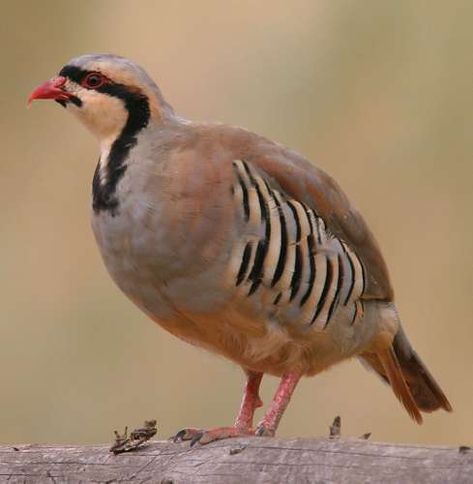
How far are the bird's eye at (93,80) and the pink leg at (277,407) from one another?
1086mm

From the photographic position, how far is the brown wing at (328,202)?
4.89 m

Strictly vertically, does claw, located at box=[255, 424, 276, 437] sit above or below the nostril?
below

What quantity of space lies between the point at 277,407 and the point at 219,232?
2.03ft

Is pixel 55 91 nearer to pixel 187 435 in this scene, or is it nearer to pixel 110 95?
pixel 110 95

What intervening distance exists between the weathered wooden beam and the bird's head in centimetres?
99

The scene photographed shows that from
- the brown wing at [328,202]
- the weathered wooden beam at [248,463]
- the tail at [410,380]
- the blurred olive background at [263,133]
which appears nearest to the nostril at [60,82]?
the brown wing at [328,202]

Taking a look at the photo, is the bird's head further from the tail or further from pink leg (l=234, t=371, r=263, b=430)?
the tail

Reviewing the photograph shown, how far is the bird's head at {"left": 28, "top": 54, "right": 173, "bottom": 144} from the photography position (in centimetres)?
484

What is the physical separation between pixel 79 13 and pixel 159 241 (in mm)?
4344

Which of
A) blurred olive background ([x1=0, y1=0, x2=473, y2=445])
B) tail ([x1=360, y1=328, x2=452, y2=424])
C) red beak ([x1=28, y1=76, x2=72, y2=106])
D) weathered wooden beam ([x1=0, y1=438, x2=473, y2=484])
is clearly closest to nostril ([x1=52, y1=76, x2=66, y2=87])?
red beak ([x1=28, y1=76, x2=72, y2=106])

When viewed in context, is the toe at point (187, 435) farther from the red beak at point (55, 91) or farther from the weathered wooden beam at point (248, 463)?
the red beak at point (55, 91)

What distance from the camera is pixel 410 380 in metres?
5.64

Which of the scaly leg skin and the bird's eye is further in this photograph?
the bird's eye

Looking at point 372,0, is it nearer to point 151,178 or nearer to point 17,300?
point 17,300
